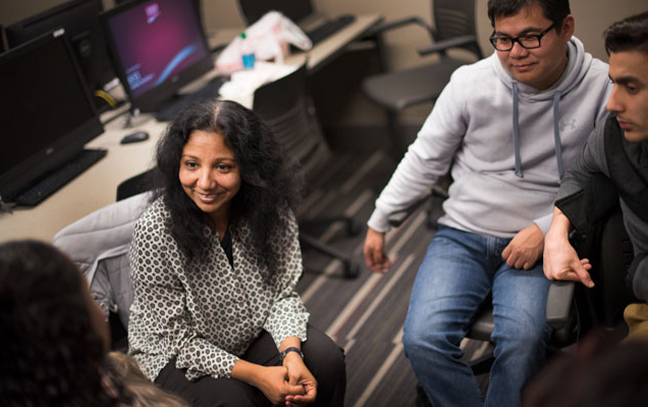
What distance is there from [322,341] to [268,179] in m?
0.45

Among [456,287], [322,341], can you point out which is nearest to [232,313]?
[322,341]

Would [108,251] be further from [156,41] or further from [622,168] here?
[156,41]

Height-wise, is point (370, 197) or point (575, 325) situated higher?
point (575, 325)

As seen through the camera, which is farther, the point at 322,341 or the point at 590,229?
the point at 322,341

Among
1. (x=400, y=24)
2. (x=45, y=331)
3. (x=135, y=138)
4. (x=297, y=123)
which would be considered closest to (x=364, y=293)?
(x=297, y=123)

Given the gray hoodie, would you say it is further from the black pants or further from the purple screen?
the purple screen

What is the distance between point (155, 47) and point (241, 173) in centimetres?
144

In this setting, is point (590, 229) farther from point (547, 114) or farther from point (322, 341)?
point (322, 341)

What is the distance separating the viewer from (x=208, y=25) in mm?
4285

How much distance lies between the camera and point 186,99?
3021 millimetres

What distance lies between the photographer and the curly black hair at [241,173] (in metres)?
1.70

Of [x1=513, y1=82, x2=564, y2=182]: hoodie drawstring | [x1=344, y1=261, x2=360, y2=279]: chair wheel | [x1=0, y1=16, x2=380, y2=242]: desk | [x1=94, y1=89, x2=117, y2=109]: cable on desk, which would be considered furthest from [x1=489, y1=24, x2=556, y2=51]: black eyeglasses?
[x1=94, y1=89, x2=117, y2=109]: cable on desk

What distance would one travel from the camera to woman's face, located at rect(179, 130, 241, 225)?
1.70 meters

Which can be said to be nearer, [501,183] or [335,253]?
[501,183]
